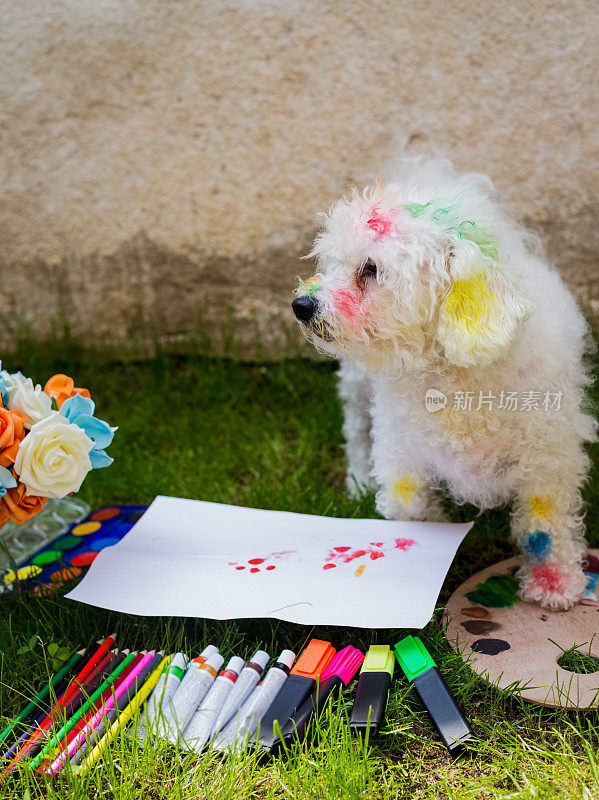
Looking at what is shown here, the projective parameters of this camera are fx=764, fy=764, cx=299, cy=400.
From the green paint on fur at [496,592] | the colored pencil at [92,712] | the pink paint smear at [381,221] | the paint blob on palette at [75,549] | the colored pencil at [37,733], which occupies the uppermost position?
the pink paint smear at [381,221]

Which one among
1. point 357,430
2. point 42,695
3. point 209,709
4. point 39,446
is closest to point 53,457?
point 39,446

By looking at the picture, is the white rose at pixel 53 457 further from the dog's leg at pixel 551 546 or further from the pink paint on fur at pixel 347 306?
the dog's leg at pixel 551 546

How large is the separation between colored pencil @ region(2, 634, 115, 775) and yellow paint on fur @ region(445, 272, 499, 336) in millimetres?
877

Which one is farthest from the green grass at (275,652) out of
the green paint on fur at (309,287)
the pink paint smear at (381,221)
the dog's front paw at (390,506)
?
the pink paint smear at (381,221)

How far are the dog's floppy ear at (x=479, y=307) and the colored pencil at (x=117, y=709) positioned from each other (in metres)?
0.77

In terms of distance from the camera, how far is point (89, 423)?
1548mm

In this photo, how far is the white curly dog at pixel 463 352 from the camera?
136 centimetres

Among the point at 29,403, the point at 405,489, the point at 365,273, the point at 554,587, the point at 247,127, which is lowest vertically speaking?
the point at 554,587

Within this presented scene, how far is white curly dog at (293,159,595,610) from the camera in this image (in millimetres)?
1362

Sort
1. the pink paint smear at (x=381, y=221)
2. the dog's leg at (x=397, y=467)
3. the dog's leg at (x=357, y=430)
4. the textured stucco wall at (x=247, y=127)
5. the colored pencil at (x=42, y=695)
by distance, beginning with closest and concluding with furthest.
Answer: the colored pencil at (x=42, y=695)
the pink paint smear at (x=381, y=221)
the dog's leg at (x=397, y=467)
the dog's leg at (x=357, y=430)
the textured stucco wall at (x=247, y=127)

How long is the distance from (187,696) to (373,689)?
32cm

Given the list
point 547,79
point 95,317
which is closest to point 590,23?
point 547,79

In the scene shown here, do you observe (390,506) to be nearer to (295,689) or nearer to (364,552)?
(364,552)

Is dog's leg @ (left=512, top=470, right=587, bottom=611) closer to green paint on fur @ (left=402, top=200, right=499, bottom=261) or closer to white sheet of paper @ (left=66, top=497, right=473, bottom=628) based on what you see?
white sheet of paper @ (left=66, top=497, right=473, bottom=628)
